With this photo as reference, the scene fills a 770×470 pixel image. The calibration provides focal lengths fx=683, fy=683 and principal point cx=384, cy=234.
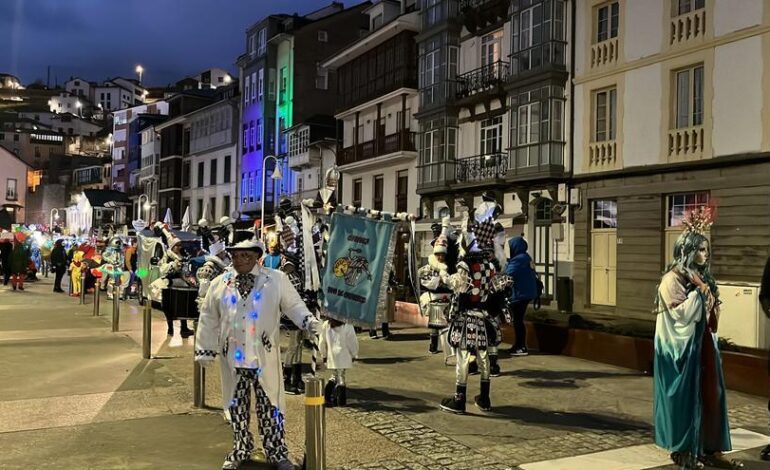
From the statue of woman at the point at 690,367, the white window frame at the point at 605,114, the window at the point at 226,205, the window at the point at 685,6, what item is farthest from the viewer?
the window at the point at 226,205

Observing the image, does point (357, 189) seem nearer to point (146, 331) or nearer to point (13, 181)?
point (146, 331)

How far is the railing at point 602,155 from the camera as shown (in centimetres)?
2080

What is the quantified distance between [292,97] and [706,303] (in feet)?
133

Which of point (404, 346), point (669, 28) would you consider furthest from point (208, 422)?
point (669, 28)

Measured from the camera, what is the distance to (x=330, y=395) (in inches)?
305

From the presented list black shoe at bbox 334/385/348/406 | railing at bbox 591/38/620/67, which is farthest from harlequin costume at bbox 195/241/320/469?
railing at bbox 591/38/620/67

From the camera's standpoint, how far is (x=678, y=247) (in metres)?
5.85

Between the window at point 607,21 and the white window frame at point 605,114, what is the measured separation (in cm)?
173

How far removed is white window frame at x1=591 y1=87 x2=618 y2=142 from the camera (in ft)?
69.2

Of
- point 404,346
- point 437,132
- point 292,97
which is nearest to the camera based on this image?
A: point 404,346

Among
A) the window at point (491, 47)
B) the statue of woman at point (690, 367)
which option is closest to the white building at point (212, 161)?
the window at point (491, 47)

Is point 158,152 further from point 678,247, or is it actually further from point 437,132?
point 678,247

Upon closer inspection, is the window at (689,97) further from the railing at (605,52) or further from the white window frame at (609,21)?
the white window frame at (609,21)

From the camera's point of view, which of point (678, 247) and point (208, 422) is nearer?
point (678, 247)
